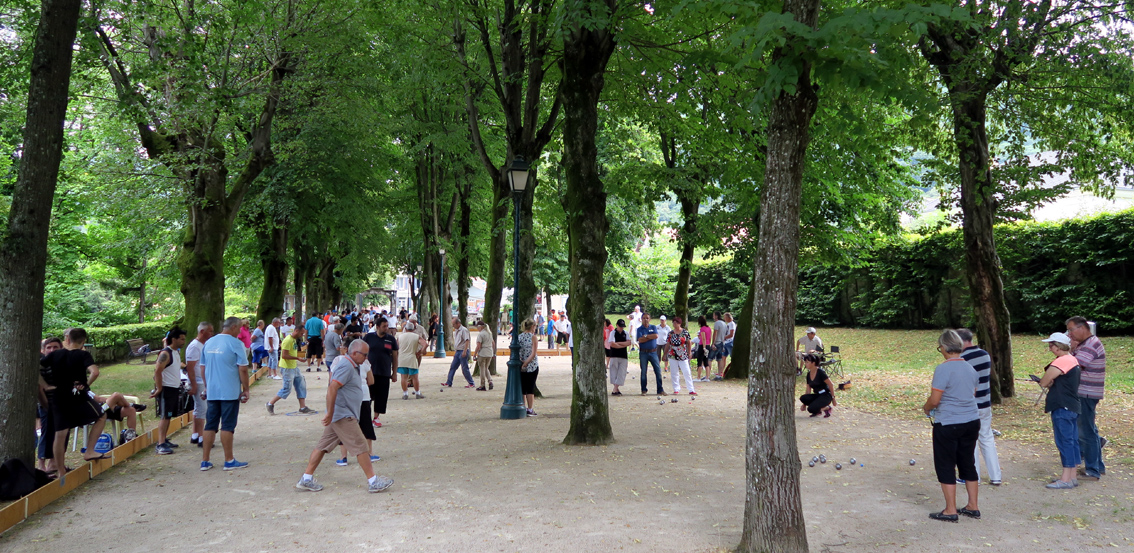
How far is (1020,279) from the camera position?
21.2m

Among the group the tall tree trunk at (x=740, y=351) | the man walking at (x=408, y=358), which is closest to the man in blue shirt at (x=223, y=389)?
the man walking at (x=408, y=358)

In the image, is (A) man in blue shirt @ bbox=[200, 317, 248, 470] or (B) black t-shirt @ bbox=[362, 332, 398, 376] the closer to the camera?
(A) man in blue shirt @ bbox=[200, 317, 248, 470]

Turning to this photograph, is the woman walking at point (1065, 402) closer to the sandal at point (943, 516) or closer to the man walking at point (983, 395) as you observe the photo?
the man walking at point (983, 395)

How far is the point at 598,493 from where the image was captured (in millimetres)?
7105

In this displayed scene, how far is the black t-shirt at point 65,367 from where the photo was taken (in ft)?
25.4

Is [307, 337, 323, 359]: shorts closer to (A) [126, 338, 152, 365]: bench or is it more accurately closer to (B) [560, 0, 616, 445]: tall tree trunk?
(A) [126, 338, 152, 365]: bench

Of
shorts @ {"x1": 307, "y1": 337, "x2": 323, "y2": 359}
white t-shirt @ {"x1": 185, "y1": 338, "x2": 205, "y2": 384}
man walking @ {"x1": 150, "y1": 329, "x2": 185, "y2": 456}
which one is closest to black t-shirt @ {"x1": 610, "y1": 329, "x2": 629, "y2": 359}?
white t-shirt @ {"x1": 185, "y1": 338, "x2": 205, "y2": 384}

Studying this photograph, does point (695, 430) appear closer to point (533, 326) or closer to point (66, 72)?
point (533, 326)

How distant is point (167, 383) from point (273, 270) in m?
14.2

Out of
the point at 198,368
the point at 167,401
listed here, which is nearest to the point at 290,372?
the point at 167,401

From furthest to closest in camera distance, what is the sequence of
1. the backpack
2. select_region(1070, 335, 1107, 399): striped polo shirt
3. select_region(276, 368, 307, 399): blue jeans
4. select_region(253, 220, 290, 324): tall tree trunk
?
select_region(253, 220, 290, 324): tall tree trunk < select_region(276, 368, 307, 399): blue jeans < select_region(1070, 335, 1107, 399): striped polo shirt < the backpack

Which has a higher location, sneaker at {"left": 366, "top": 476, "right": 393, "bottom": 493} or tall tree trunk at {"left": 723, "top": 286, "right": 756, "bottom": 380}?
tall tree trunk at {"left": 723, "top": 286, "right": 756, "bottom": 380}

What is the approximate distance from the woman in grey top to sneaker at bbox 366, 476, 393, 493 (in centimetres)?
530

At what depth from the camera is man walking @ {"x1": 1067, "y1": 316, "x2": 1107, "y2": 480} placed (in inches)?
287
